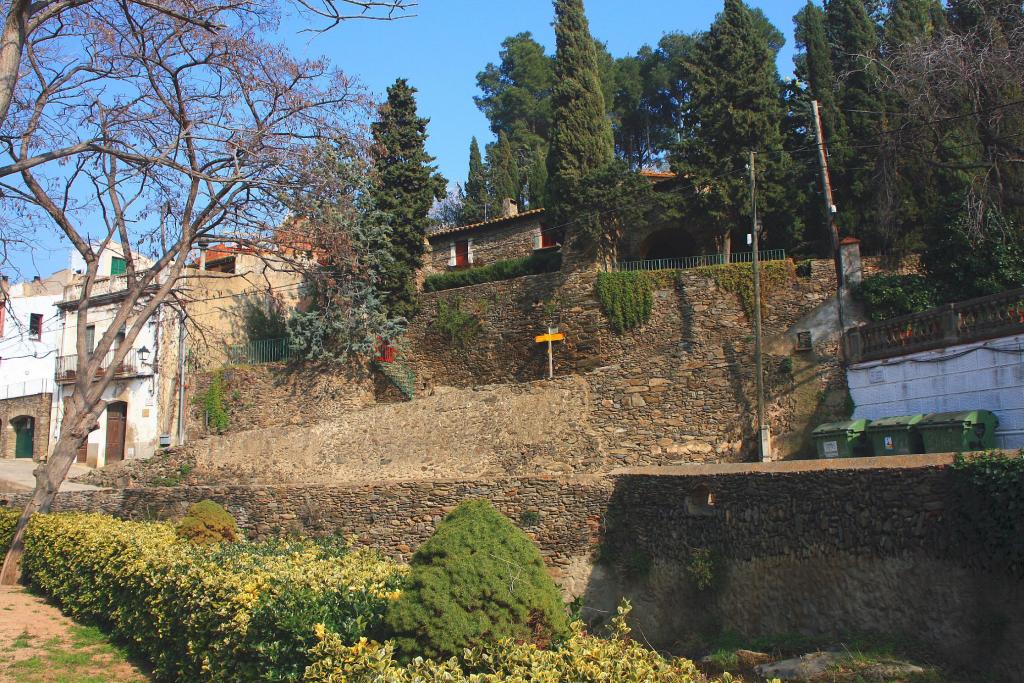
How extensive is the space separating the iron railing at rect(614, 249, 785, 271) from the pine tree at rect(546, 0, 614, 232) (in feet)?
10.5

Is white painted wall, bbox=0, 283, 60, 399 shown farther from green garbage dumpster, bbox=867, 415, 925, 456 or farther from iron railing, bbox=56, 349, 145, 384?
green garbage dumpster, bbox=867, 415, 925, 456

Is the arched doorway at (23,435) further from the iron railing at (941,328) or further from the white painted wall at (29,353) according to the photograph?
the iron railing at (941,328)

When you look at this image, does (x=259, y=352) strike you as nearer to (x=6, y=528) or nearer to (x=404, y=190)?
(x=404, y=190)

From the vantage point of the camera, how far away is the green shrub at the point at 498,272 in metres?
25.2

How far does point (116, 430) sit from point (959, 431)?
1023 inches

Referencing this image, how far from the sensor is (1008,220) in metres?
17.4

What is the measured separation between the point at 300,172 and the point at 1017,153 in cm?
1482

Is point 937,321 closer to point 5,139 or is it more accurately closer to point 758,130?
point 758,130

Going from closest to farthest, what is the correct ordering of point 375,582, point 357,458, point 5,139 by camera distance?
point 375,582, point 5,139, point 357,458

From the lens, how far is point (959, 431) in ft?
43.2

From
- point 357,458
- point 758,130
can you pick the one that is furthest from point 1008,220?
point 357,458

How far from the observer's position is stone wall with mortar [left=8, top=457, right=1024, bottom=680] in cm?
839

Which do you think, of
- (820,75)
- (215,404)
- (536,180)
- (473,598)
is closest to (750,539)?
(473,598)

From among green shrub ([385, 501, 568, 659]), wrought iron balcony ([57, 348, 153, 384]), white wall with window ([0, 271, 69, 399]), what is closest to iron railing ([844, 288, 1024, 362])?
green shrub ([385, 501, 568, 659])
